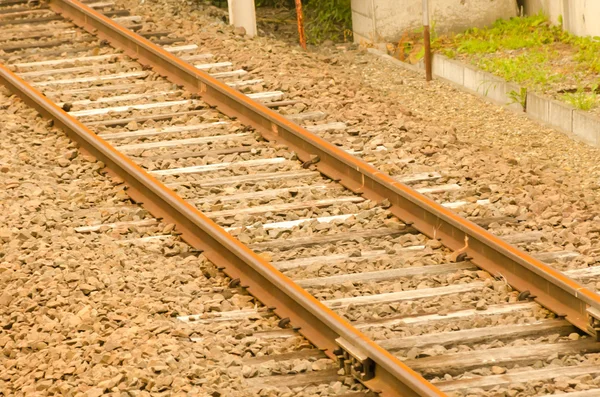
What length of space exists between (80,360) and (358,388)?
4.60ft

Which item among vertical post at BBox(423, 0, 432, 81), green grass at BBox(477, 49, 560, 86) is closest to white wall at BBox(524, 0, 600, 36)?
green grass at BBox(477, 49, 560, 86)

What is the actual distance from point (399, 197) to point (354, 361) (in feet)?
7.65

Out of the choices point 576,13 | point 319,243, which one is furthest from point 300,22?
point 319,243

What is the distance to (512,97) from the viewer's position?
11297 mm

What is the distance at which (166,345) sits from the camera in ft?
19.7

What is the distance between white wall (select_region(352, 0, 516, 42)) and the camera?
13867mm

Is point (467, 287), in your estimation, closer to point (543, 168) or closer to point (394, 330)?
point (394, 330)

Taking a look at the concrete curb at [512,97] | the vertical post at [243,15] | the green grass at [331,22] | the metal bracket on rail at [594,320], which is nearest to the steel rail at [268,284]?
the metal bracket on rail at [594,320]

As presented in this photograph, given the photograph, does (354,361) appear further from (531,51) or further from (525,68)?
(531,51)

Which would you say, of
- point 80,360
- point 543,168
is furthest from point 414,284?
point 543,168

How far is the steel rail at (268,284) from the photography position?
5629mm

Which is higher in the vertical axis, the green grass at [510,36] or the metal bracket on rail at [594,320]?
the metal bracket on rail at [594,320]

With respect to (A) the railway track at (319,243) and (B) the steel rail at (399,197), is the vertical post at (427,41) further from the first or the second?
(B) the steel rail at (399,197)

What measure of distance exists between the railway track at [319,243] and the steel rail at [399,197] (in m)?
0.01
